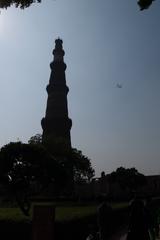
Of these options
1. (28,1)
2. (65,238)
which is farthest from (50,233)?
(28,1)

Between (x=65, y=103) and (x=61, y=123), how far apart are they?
396cm

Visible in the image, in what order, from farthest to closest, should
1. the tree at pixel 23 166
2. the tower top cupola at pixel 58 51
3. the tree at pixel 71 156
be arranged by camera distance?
the tower top cupola at pixel 58 51
the tree at pixel 71 156
the tree at pixel 23 166

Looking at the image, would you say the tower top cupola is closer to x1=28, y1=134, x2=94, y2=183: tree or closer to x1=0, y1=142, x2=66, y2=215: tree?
x1=28, y1=134, x2=94, y2=183: tree

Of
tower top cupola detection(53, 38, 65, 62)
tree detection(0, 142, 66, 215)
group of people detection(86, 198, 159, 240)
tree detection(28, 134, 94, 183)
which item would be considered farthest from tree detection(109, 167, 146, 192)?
group of people detection(86, 198, 159, 240)

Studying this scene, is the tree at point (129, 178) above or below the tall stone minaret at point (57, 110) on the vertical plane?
below

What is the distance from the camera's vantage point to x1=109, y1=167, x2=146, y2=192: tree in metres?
76.0

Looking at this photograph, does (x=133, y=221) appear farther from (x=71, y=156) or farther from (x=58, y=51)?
(x=58, y=51)

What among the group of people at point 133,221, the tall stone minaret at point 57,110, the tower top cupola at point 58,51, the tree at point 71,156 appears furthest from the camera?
the tower top cupola at point 58,51

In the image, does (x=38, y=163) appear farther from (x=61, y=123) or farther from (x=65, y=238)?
(x=61, y=123)

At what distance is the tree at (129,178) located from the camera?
76000mm

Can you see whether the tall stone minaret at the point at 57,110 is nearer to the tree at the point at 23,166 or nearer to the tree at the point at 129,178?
the tree at the point at 129,178

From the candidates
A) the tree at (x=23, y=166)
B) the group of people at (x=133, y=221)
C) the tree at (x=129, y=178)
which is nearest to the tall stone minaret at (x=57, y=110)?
the tree at (x=129, y=178)

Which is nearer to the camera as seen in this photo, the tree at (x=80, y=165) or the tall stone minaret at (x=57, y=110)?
the tree at (x=80, y=165)

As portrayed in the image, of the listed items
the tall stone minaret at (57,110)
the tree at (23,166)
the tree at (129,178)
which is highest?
the tall stone minaret at (57,110)
